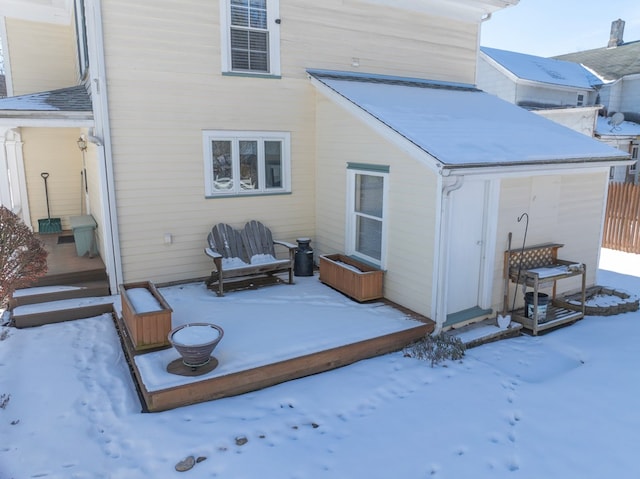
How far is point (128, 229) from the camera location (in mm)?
7340

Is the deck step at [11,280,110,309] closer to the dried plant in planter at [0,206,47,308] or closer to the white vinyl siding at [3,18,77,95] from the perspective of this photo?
the dried plant in planter at [0,206,47,308]

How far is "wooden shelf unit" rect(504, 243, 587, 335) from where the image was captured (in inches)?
253

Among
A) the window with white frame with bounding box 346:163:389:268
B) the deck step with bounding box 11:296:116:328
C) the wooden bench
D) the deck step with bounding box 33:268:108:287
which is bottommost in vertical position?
the deck step with bounding box 11:296:116:328

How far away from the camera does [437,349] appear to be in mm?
5676

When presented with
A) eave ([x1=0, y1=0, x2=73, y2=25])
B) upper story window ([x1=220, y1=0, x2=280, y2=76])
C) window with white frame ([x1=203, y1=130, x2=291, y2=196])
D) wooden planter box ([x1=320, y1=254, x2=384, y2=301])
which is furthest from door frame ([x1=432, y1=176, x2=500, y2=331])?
eave ([x1=0, y1=0, x2=73, y2=25])

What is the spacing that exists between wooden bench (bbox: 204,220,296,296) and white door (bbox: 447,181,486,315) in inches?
106

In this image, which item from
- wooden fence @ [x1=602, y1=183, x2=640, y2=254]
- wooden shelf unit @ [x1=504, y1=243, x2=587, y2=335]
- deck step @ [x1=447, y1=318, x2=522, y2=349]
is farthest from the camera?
wooden fence @ [x1=602, y1=183, x2=640, y2=254]

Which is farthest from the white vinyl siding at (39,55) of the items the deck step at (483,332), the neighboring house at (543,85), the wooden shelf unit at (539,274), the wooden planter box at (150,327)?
the neighboring house at (543,85)

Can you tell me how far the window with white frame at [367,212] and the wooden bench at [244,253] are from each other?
109cm

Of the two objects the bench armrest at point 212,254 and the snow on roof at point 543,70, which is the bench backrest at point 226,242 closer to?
the bench armrest at point 212,254

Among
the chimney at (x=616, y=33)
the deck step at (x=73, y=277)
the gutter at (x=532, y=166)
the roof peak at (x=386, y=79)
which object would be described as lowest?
the deck step at (x=73, y=277)

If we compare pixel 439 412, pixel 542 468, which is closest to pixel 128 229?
pixel 439 412

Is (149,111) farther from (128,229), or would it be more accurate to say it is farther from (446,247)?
(446,247)

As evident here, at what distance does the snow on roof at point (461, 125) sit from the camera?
6.04m
